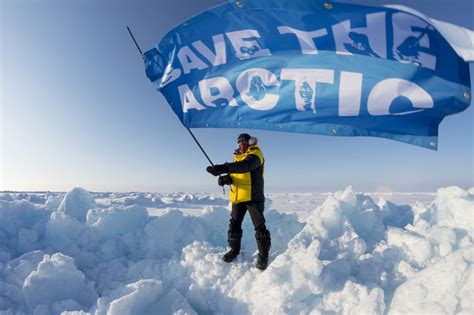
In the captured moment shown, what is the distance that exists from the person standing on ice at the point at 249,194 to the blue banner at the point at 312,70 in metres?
0.45

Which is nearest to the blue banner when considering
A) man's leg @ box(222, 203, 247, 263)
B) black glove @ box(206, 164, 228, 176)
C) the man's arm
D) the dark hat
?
the dark hat

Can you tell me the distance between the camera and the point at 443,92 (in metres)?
3.11

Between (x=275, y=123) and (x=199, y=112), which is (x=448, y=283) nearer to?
(x=275, y=123)

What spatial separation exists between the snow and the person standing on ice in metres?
0.19

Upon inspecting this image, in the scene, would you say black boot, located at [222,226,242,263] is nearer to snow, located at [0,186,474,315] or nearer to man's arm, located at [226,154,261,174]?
snow, located at [0,186,474,315]

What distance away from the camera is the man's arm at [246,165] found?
134 inches

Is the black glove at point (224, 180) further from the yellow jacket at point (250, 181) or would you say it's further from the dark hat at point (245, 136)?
the dark hat at point (245, 136)

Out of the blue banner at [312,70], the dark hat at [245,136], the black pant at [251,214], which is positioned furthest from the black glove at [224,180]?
the blue banner at [312,70]

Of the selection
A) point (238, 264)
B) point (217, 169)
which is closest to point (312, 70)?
point (217, 169)

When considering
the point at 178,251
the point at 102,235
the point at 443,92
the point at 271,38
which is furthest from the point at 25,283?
the point at 443,92

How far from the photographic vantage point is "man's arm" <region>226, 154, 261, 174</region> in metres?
3.42

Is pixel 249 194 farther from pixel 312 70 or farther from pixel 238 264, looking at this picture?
pixel 312 70

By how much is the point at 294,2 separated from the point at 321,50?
0.65 meters

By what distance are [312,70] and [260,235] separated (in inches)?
79.6
